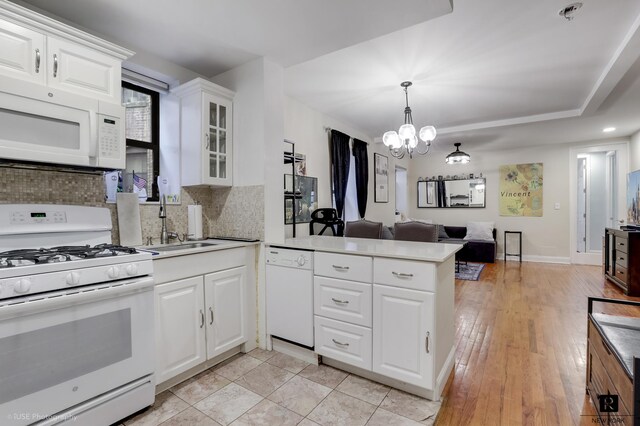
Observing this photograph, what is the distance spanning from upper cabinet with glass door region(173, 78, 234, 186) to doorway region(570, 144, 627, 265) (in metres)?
6.82

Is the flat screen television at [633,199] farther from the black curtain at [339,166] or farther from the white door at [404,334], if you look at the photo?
the white door at [404,334]

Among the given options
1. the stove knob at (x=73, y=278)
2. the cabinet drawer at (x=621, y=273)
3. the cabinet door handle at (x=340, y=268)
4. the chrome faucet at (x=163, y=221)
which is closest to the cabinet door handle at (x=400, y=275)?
the cabinet door handle at (x=340, y=268)

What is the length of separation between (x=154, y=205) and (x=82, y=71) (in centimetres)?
100

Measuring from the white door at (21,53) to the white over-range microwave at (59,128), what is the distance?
3.0 inches

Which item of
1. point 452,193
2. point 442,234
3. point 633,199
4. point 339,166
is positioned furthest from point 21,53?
point 633,199

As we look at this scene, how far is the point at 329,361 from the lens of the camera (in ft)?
7.30

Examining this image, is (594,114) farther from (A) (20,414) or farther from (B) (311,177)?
(A) (20,414)

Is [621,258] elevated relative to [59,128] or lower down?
lower down

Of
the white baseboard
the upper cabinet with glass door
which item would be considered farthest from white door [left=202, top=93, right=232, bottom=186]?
the white baseboard

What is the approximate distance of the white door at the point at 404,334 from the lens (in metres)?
1.77

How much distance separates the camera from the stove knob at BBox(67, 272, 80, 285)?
1.40 m

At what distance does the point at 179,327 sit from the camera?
1948mm

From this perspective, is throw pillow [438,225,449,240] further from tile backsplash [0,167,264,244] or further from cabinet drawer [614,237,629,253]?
tile backsplash [0,167,264,244]

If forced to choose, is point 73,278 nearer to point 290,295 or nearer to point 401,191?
point 290,295
